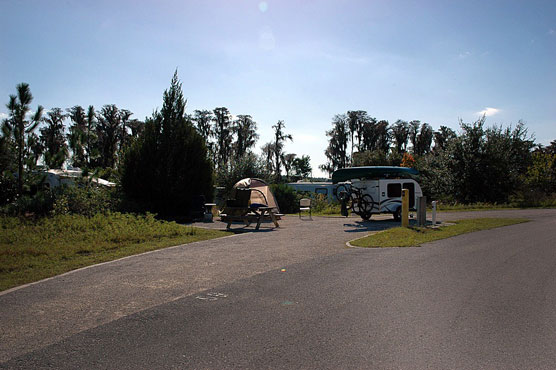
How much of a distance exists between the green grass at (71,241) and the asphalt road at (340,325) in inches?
90.3

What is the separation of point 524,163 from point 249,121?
35.6 metres

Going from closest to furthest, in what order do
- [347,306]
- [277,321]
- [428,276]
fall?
[277,321] < [347,306] < [428,276]

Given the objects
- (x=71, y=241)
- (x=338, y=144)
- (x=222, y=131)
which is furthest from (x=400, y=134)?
(x=71, y=241)

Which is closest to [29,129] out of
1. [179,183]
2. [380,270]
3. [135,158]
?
[135,158]

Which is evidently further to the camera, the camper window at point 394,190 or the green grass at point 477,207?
the green grass at point 477,207

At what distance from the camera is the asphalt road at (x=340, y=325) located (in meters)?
3.78

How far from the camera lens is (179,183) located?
799 inches

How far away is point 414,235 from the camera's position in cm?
1246

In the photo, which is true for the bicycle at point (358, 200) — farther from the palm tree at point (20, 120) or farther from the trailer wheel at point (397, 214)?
the palm tree at point (20, 120)

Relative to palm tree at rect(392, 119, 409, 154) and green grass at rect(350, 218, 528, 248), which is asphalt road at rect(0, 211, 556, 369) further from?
palm tree at rect(392, 119, 409, 154)

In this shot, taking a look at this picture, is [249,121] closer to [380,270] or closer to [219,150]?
[219,150]

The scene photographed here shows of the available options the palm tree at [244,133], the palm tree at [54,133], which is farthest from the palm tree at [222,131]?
the palm tree at [54,133]

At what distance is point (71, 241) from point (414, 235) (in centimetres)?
989

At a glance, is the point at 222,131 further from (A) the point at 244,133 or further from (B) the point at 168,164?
(B) the point at 168,164
